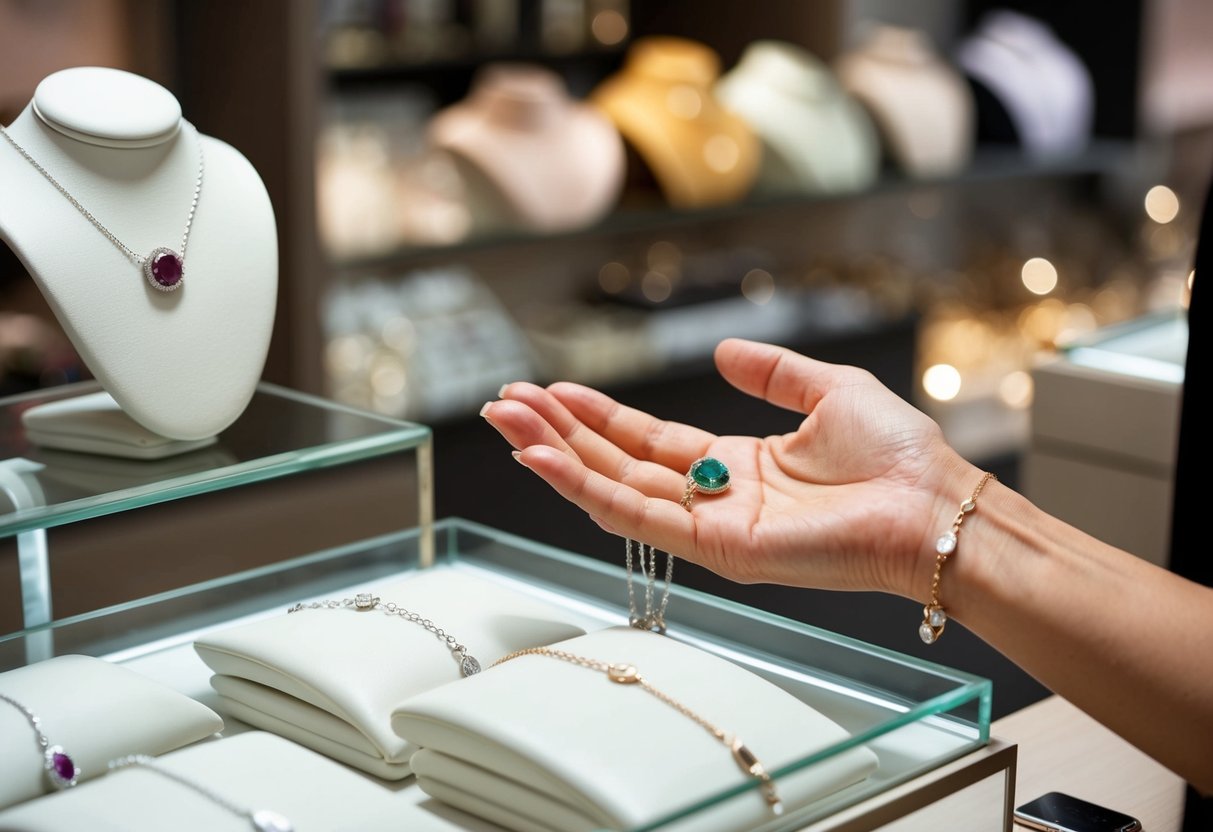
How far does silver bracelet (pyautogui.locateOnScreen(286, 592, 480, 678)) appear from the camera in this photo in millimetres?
884

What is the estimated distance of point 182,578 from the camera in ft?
4.41

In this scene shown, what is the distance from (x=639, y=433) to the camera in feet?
3.36

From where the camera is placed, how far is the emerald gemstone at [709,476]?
952mm

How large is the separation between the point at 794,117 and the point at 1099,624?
7.17 ft

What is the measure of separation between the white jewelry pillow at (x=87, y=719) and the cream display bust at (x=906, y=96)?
252 cm

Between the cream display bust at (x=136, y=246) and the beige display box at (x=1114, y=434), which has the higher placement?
the cream display bust at (x=136, y=246)

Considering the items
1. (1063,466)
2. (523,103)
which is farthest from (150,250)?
(523,103)

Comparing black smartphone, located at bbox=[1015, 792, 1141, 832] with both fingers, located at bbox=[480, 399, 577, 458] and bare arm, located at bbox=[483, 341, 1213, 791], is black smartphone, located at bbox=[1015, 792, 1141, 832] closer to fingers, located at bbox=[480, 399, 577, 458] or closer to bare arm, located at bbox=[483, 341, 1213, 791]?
bare arm, located at bbox=[483, 341, 1213, 791]

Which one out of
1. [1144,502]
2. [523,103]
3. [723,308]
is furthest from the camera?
[723,308]

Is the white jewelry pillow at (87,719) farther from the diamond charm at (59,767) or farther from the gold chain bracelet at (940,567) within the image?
the gold chain bracelet at (940,567)

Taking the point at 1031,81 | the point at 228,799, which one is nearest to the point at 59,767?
the point at 228,799

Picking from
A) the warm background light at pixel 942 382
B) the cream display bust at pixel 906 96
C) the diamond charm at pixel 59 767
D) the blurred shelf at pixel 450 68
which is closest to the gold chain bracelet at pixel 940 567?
the diamond charm at pixel 59 767

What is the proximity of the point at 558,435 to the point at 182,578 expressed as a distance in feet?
1.82

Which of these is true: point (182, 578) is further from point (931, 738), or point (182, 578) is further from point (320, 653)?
point (931, 738)
